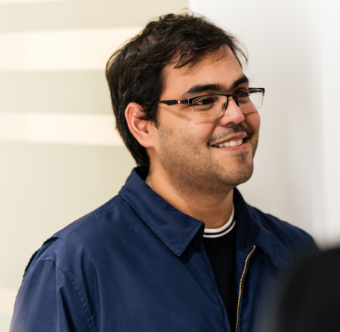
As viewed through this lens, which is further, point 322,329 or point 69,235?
point 69,235

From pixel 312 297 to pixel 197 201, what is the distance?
107 centimetres

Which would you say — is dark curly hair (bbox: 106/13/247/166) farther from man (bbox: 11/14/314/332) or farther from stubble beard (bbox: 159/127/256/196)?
stubble beard (bbox: 159/127/256/196)

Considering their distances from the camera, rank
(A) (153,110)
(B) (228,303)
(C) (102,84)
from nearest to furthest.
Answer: (B) (228,303) → (A) (153,110) → (C) (102,84)

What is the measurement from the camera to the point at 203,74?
52.3 inches

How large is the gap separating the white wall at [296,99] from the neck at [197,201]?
32 centimetres

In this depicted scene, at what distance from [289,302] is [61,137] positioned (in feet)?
5.31

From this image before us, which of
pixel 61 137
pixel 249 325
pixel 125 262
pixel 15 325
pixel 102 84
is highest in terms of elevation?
pixel 102 84

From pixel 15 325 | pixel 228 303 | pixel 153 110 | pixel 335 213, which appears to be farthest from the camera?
pixel 335 213

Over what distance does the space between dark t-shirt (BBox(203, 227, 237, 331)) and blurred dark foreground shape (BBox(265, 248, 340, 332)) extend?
3.10 feet

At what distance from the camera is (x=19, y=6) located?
6.07 feet

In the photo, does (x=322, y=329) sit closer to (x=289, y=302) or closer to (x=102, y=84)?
(x=289, y=302)

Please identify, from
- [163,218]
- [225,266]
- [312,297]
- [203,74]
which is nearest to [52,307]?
[163,218]

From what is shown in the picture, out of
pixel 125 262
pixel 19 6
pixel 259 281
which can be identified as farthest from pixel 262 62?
pixel 19 6

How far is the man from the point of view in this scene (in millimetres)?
1143
